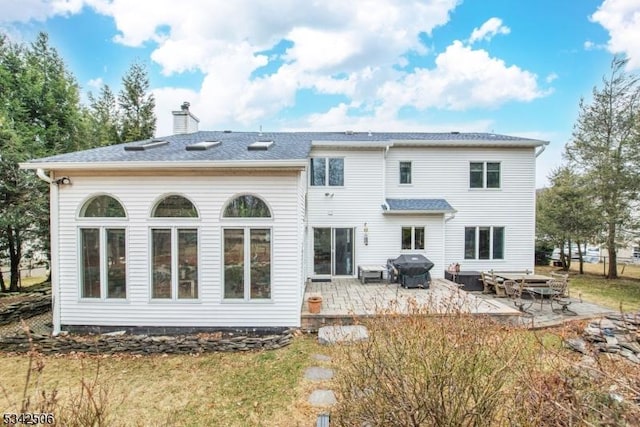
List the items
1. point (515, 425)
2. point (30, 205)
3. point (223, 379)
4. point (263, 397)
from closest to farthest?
point (515, 425)
point (263, 397)
point (223, 379)
point (30, 205)

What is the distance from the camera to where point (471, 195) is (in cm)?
1334

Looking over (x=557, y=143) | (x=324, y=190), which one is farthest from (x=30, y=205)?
(x=557, y=143)

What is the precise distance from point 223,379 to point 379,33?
1405 cm

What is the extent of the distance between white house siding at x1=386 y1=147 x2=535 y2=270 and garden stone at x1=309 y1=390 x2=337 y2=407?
967 cm

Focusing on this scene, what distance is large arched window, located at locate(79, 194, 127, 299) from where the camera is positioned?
741 cm

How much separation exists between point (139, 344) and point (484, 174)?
13.5 m

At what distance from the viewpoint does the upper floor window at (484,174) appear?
13.3 metres

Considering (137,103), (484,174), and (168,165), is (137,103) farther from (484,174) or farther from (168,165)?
(484,174)

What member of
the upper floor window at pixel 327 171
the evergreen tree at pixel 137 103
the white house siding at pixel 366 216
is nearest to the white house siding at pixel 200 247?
the white house siding at pixel 366 216

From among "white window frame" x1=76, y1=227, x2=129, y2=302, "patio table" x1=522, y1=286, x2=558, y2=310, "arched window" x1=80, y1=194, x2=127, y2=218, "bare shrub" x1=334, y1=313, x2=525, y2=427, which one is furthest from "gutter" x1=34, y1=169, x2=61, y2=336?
"patio table" x1=522, y1=286, x2=558, y2=310

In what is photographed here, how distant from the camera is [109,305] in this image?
7.43m

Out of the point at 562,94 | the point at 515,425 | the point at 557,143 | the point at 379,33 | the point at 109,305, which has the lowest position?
the point at 109,305

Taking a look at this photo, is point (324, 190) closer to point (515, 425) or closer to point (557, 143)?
point (515, 425)

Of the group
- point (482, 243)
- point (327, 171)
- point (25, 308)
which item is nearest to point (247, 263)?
point (327, 171)
